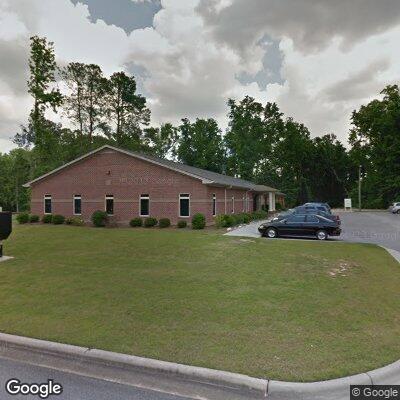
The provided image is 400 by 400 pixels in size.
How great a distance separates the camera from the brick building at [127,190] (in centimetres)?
2486

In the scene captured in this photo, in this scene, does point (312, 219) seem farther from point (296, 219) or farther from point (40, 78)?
point (40, 78)

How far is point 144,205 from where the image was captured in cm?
2605

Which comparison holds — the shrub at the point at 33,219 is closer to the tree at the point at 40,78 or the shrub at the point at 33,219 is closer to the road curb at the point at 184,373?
the tree at the point at 40,78

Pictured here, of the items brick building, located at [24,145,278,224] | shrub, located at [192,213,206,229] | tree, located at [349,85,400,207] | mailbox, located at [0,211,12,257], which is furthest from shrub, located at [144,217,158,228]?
tree, located at [349,85,400,207]

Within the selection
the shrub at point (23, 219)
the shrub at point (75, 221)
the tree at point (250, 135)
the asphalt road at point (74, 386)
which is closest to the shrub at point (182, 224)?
the shrub at point (75, 221)

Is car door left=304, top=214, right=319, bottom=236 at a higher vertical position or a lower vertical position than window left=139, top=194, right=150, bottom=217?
lower

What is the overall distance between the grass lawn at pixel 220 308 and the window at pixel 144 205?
44.8ft

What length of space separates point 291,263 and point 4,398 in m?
8.92

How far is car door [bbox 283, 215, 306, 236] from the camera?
61.9 feet

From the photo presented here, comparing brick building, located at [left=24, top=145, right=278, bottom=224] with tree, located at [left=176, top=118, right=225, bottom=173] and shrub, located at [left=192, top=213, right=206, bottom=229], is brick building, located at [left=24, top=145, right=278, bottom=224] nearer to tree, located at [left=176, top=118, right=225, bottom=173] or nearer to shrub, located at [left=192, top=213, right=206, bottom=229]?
shrub, located at [left=192, top=213, right=206, bottom=229]

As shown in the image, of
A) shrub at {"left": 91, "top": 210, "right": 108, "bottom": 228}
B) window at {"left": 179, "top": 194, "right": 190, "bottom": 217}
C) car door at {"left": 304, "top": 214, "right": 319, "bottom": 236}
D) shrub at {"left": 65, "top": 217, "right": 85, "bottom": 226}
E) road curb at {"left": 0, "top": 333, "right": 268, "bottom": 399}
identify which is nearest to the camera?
road curb at {"left": 0, "top": 333, "right": 268, "bottom": 399}

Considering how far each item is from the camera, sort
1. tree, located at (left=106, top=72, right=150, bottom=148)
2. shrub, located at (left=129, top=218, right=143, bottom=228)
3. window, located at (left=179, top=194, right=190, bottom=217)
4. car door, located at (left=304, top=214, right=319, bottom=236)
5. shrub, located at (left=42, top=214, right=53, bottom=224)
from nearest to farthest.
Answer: car door, located at (left=304, top=214, right=319, bottom=236) < window, located at (left=179, top=194, right=190, bottom=217) < shrub, located at (left=129, top=218, right=143, bottom=228) < shrub, located at (left=42, top=214, right=53, bottom=224) < tree, located at (left=106, top=72, right=150, bottom=148)

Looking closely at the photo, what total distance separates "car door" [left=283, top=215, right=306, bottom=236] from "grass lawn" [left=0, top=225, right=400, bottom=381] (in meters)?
6.64

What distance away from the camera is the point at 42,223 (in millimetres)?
27734
